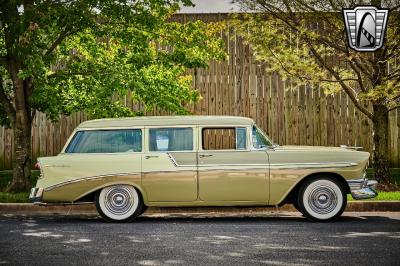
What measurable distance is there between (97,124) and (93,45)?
5.23m

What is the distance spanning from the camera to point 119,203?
10578 millimetres

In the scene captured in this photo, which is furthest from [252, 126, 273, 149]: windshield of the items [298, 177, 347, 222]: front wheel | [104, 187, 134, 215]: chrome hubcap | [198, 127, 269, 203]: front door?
[104, 187, 134, 215]: chrome hubcap

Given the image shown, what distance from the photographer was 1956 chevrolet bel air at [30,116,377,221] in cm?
1041

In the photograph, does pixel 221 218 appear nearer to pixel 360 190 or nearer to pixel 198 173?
pixel 198 173

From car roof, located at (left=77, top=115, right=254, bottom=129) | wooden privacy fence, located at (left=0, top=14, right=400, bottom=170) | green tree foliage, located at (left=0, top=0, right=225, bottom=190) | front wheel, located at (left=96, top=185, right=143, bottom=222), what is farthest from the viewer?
wooden privacy fence, located at (left=0, top=14, right=400, bottom=170)

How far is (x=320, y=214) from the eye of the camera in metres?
10.4

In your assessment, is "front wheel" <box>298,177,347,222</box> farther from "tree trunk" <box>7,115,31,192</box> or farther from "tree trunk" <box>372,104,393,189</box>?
"tree trunk" <box>7,115,31,192</box>

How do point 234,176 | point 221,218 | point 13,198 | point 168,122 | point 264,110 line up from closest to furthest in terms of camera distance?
point 234,176
point 168,122
point 221,218
point 13,198
point 264,110

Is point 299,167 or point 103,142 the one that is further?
point 103,142

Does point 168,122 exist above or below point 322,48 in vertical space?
below

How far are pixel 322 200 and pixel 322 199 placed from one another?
0.02 metres

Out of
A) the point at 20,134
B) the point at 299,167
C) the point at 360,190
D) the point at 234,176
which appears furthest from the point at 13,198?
the point at 360,190

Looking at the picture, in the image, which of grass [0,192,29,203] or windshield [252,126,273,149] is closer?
windshield [252,126,273,149]

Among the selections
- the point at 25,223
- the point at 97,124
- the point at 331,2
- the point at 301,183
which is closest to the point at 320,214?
the point at 301,183
